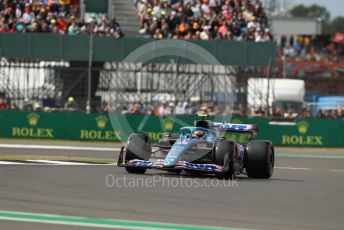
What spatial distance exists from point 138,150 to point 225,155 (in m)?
1.77

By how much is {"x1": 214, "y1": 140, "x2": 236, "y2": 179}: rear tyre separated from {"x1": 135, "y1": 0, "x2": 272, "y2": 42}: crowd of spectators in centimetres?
1814

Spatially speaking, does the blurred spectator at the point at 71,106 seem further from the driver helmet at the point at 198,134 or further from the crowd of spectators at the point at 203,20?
the driver helmet at the point at 198,134

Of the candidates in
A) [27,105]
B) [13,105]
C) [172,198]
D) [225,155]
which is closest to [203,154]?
[225,155]

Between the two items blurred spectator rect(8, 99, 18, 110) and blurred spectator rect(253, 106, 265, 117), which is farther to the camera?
blurred spectator rect(8, 99, 18, 110)

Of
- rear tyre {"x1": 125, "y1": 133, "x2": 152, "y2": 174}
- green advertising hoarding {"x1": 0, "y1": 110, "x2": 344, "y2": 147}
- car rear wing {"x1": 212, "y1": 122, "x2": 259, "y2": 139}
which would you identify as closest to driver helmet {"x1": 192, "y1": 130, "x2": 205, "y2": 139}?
car rear wing {"x1": 212, "y1": 122, "x2": 259, "y2": 139}

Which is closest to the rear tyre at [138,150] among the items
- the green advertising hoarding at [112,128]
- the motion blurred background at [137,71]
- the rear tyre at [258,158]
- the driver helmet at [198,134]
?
the driver helmet at [198,134]

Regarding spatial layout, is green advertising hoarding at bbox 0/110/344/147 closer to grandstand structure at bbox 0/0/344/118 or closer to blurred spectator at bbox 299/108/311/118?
grandstand structure at bbox 0/0/344/118

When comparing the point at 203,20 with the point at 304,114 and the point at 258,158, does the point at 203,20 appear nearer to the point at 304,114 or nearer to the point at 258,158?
the point at 304,114

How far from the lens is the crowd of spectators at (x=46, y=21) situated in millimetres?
32938

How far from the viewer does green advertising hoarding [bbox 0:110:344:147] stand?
28.8m

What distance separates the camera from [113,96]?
30.1m

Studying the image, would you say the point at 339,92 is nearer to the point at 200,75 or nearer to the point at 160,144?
the point at 200,75

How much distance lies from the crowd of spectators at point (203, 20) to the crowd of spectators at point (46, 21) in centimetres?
178

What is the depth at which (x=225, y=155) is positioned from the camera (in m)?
14.8
